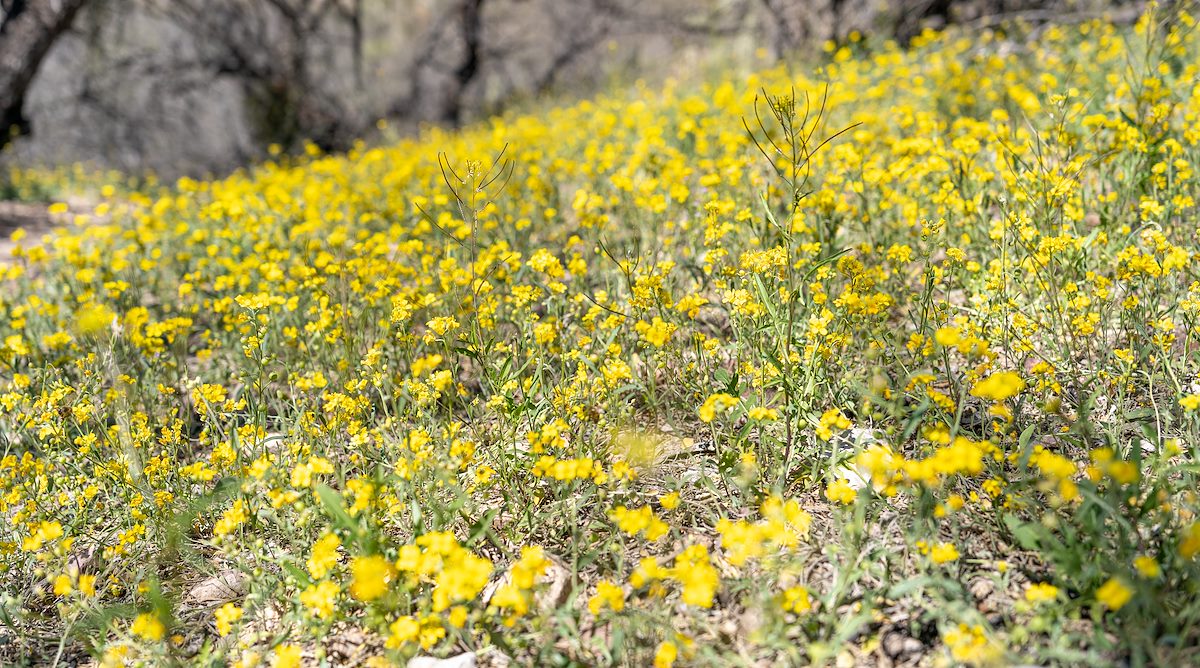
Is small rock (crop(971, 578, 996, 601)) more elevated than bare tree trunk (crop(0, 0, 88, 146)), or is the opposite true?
bare tree trunk (crop(0, 0, 88, 146))

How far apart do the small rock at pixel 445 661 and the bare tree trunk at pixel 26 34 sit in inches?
333

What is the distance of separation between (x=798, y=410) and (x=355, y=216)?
351cm

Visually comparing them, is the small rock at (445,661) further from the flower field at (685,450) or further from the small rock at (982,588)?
the small rock at (982,588)

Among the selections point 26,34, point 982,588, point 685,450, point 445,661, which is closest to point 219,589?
point 445,661

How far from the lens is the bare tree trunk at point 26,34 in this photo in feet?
24.3

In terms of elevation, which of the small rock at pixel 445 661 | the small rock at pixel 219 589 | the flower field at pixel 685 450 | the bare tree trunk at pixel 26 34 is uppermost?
the bare tree trunk at pixel 26 34

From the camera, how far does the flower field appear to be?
1649 mm

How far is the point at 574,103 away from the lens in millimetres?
9891

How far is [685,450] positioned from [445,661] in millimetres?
954

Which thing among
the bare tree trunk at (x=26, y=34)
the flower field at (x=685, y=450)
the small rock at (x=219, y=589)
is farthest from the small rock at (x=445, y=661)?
the bare tree trunk at (x=26, y=34)

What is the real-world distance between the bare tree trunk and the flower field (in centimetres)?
514

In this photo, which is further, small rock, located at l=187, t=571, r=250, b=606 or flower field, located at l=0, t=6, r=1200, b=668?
small rock, located at l=187, t=571, r=250, b=606

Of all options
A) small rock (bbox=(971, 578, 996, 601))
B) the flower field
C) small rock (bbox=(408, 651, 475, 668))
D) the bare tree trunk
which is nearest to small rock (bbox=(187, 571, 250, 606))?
the flower field

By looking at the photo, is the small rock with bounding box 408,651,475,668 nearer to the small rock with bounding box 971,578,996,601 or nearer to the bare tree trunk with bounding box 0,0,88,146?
the small rock with bounding box 971,578,996,601
